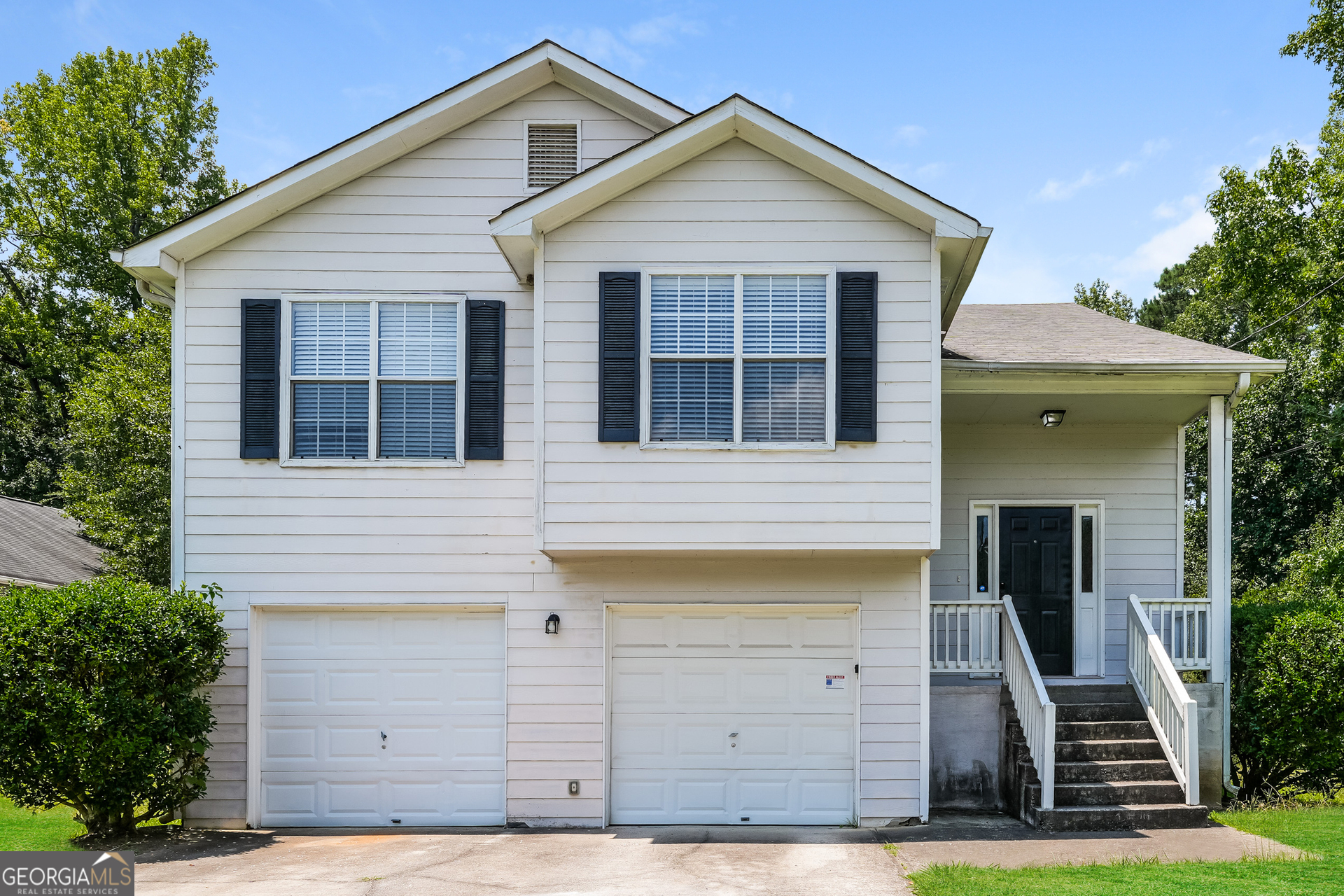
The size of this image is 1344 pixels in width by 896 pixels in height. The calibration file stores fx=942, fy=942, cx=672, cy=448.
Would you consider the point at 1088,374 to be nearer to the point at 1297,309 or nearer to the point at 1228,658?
the point at 1228,658

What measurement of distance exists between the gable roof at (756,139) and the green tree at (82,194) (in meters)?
18.1

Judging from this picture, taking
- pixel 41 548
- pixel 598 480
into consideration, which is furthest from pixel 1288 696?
pixel 41 548

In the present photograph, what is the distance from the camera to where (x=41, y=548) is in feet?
55.3

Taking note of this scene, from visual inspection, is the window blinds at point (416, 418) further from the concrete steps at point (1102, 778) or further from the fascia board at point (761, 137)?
the concrete steps at point (1102, 778)

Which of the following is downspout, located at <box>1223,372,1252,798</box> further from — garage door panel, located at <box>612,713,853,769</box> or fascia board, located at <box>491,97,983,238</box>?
garage door panel, located at <box>612,713,853,769</box>

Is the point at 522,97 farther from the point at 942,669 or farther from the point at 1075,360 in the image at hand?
the point at 942,669

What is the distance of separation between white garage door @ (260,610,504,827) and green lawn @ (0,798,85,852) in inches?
60.1

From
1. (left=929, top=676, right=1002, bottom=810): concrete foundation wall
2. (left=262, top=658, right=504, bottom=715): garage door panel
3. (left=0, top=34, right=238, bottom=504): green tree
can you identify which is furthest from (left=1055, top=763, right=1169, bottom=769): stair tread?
(left=0, top=34, right=238, bottom=504): green tree

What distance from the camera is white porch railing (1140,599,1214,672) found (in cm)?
930

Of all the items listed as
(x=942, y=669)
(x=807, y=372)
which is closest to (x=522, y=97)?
(x=807, y=372)

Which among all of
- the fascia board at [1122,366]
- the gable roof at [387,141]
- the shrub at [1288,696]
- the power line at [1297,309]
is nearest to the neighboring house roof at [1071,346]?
the fascia board at [1122,366]

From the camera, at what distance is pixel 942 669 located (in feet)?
29.4

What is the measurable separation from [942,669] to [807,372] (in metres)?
3.29

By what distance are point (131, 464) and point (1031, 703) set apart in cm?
1576
